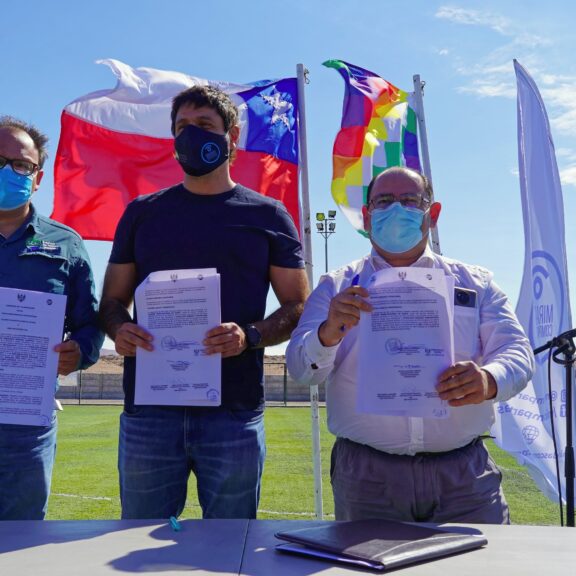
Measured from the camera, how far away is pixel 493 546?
1718 millimetres

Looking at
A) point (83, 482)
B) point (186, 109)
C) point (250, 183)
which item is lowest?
point (83, 482)

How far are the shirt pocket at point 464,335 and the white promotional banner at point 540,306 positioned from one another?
2.86 meters

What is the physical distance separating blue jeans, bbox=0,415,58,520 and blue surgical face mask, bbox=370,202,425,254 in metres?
1.60

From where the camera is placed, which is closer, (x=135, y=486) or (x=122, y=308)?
(x=135, y=486)

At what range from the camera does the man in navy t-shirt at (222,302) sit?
2.64m

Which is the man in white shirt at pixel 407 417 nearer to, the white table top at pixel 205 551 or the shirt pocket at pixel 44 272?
the white table top at pixel 205 551

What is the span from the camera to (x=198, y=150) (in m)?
2.87

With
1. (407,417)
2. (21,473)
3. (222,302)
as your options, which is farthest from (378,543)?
(21,473)

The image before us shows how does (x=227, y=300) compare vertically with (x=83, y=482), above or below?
above

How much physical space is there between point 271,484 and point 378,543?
8.33 metres

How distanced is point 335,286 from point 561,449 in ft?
10.4

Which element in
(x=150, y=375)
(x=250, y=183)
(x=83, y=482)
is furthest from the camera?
(x=83, y=482)

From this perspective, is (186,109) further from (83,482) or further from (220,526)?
(83,482)

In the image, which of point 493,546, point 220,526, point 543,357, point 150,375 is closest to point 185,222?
point 150,375
